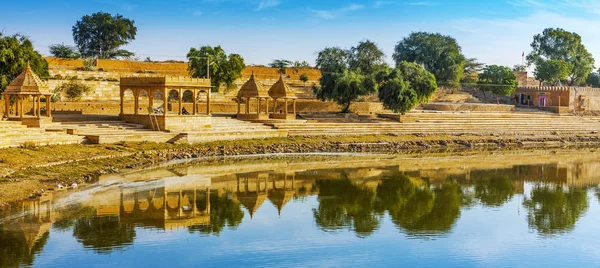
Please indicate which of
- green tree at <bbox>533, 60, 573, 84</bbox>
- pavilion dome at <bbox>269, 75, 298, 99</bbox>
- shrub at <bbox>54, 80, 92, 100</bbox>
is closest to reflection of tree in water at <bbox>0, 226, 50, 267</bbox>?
shrub at <bbox>54, 80, 92, 100</bbox>

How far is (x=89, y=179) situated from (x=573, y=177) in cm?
1513

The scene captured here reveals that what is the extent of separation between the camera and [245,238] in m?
13.8

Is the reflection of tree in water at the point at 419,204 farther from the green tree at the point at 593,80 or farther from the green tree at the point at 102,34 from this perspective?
the green tree at the point at 593,80

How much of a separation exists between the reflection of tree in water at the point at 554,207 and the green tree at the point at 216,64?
64.4ft

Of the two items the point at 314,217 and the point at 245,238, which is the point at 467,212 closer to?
the point at 314,217

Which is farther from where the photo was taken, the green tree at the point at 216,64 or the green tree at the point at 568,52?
the green tree at the point at 568,52

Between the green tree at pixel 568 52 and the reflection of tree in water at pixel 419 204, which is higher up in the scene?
the green tree at pixel 568 52

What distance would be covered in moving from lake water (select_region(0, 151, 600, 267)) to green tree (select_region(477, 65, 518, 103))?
25248 mm

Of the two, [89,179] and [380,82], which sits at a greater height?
[380,82]

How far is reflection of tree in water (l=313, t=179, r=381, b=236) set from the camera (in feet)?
50.0

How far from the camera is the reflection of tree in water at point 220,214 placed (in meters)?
14.6

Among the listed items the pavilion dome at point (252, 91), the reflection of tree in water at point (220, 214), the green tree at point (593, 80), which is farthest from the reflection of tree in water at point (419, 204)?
the green tree at point (593, 80)

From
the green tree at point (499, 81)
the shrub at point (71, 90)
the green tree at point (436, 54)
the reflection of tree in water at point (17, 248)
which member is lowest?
the reflection of tree in water at point (17, 248)

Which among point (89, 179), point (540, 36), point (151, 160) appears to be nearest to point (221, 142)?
point (151, 160)
